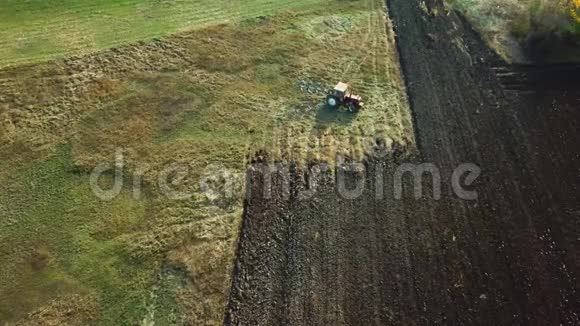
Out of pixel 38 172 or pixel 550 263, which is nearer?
pixel 550 263

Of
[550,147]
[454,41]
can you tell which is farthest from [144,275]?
[454,41]

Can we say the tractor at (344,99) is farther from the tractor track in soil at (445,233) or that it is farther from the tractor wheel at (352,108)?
the tractor track in soil at (445,233)

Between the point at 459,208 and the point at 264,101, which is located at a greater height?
the point at 264,101

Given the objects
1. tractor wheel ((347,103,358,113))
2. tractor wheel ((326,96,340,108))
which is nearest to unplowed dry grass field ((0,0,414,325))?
tractor wheel ((326,96,340,108))

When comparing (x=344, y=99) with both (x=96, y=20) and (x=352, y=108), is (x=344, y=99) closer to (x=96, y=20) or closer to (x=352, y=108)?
(x=352, y=108)

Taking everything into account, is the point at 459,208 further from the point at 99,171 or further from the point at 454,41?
the point at 99,171

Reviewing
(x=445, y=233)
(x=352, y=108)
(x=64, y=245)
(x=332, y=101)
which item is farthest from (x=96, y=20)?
(x=445, y=233)

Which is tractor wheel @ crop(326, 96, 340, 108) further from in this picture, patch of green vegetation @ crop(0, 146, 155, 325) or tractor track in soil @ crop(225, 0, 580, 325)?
patch of green vegetation @ crop(0, 146, 155, 325)
